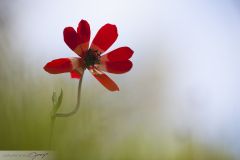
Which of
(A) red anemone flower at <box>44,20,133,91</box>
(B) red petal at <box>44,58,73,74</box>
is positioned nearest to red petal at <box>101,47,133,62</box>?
(A) red anemone flower at <box>44,20,133,91</box>

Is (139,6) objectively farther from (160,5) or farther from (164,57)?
(164,57)

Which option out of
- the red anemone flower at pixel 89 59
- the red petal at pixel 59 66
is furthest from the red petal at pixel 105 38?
the red petal at pixel 59 66

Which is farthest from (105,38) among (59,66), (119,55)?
(59,66)

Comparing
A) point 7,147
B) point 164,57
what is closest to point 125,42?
point 164,57

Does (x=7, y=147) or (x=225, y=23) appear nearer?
(x=7, y=147)

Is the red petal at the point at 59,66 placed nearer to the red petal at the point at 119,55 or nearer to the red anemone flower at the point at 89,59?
the red anemone flower at the point at 89,59

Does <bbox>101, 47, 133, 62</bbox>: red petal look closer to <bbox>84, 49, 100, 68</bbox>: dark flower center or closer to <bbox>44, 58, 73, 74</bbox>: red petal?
<bbox>84, 49, 100, 68</bbox>: dark flower center
